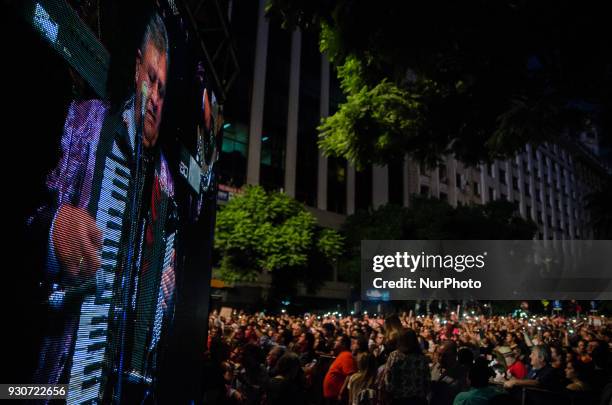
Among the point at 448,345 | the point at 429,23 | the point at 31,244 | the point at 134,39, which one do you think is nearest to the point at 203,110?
the point at 134,39

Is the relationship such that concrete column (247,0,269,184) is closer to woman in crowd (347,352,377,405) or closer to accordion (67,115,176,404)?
woman in crowd (347,352,377,405)

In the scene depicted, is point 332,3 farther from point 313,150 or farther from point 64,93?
point 313,150

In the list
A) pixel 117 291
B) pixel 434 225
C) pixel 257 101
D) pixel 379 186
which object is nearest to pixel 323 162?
pixel 379 186

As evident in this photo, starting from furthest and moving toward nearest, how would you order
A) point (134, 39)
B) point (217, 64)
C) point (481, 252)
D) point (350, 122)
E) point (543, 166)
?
point (543, 166) < point (481, 252) < point (217, 64) < point (350, 122) < point (134, 39)

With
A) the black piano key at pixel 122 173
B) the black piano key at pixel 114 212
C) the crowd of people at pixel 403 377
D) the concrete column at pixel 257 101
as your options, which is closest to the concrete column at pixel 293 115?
the concrete column at pixel 257 101

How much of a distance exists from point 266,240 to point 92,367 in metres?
21.1

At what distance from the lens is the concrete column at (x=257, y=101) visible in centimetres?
2975

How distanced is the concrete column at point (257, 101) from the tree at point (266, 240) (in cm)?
438

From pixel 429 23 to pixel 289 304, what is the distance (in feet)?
91.8

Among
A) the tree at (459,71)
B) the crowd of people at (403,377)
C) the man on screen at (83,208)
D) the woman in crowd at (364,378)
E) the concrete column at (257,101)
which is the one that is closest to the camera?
the man on screen at (83,208)

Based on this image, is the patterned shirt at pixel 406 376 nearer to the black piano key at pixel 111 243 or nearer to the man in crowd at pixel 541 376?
the man in crowd at pixel 541 376

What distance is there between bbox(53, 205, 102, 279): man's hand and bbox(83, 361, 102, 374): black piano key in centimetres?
63

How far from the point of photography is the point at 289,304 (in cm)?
3036

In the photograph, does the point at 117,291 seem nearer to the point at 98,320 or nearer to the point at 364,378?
the point at 98,320
